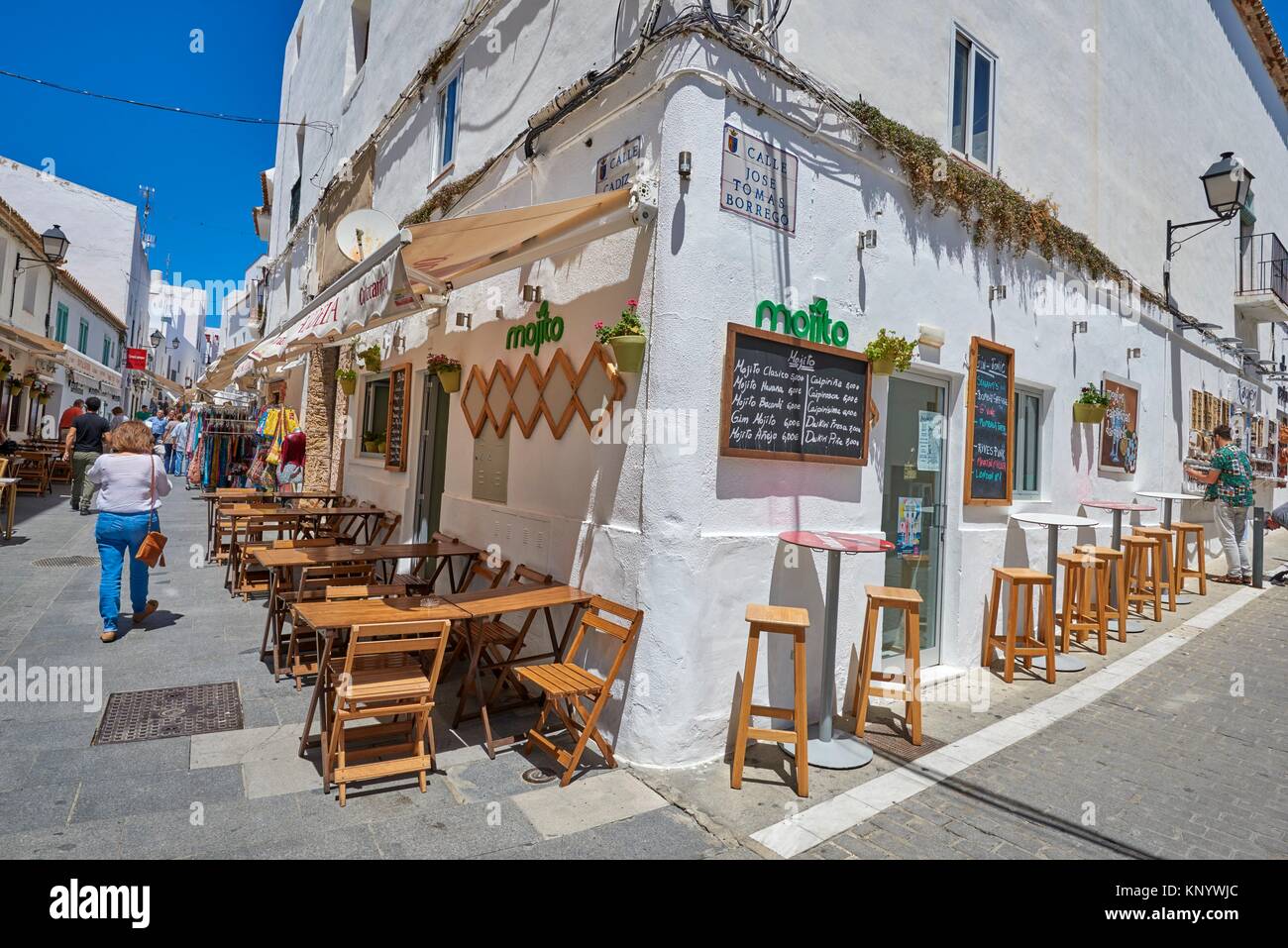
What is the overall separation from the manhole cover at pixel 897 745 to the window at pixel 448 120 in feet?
22.9

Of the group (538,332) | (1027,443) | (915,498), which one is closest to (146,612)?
(538,332)

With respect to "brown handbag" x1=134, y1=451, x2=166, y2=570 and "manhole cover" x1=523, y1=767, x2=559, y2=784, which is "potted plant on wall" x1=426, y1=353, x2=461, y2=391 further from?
"manhole cover" x1=523, y1=767, x2=559, y2=784

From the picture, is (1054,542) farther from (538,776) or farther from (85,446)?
(85,446)

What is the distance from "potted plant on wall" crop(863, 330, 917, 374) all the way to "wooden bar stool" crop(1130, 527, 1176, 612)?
530cm

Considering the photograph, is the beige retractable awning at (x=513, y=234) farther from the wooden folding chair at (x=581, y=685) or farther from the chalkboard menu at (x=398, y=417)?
the chalkboard menu at (x=398, y=417)

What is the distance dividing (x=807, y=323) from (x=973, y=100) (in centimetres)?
356

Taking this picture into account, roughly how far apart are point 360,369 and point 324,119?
676 cm

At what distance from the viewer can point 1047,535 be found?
686cm

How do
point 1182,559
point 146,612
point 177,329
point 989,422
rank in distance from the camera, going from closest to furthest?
point 146,612, point 989,422, point 1182,559, point 177,329

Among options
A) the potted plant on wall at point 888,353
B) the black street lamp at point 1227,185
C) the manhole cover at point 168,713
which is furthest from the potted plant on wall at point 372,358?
the black street lamp at point 1227,185

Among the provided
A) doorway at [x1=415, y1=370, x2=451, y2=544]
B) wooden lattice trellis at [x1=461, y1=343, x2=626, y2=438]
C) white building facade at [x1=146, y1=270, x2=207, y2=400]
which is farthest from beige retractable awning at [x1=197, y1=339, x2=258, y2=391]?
white building facade at [x1=146, y1=270, x2=207, y2=400]

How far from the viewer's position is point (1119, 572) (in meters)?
7.79

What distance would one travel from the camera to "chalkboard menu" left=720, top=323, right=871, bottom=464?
4.37 m
